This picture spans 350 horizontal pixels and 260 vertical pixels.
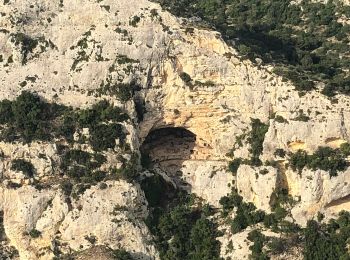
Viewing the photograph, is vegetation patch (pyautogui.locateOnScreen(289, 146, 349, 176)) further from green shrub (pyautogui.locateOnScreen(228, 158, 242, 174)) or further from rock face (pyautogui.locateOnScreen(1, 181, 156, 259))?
rock face (pyautogui.locateOnScreen(1, 181, 156, 259))

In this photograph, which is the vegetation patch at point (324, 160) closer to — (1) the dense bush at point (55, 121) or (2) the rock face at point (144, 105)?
(2) the rock face at point (144, 105)

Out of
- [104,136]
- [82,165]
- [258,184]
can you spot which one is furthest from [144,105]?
[258,184]

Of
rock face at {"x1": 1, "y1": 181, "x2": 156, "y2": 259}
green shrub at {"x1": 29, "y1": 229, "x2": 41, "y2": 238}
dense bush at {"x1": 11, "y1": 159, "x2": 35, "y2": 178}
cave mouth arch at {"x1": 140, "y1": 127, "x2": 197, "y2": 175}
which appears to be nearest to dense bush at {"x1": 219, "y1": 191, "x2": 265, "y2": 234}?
cave mouth arch at {"x1": 140, "y1": 127, "x2": 197, "y2": 175}

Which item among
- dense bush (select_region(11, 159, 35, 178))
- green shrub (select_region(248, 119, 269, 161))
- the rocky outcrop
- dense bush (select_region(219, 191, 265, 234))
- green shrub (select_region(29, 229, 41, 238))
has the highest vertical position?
green shrub (select_region(248, 119, 269, 161))

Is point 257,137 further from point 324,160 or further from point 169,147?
point 169,147

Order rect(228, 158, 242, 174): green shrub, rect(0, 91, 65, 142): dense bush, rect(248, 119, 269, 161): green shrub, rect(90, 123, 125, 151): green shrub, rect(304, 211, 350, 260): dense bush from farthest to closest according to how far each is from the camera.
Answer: rect(228, 158, 242, 174): green shrub
rect(248, 119, 269, 161): green shrub
rect(90, 123, 125, 151): green shrub
rect(0, 91, 65, 142): dense bush
rect(304, 211, 350, 260): dense bush

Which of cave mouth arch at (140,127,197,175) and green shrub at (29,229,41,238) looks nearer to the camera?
green shrub at (29,229,41,238)
